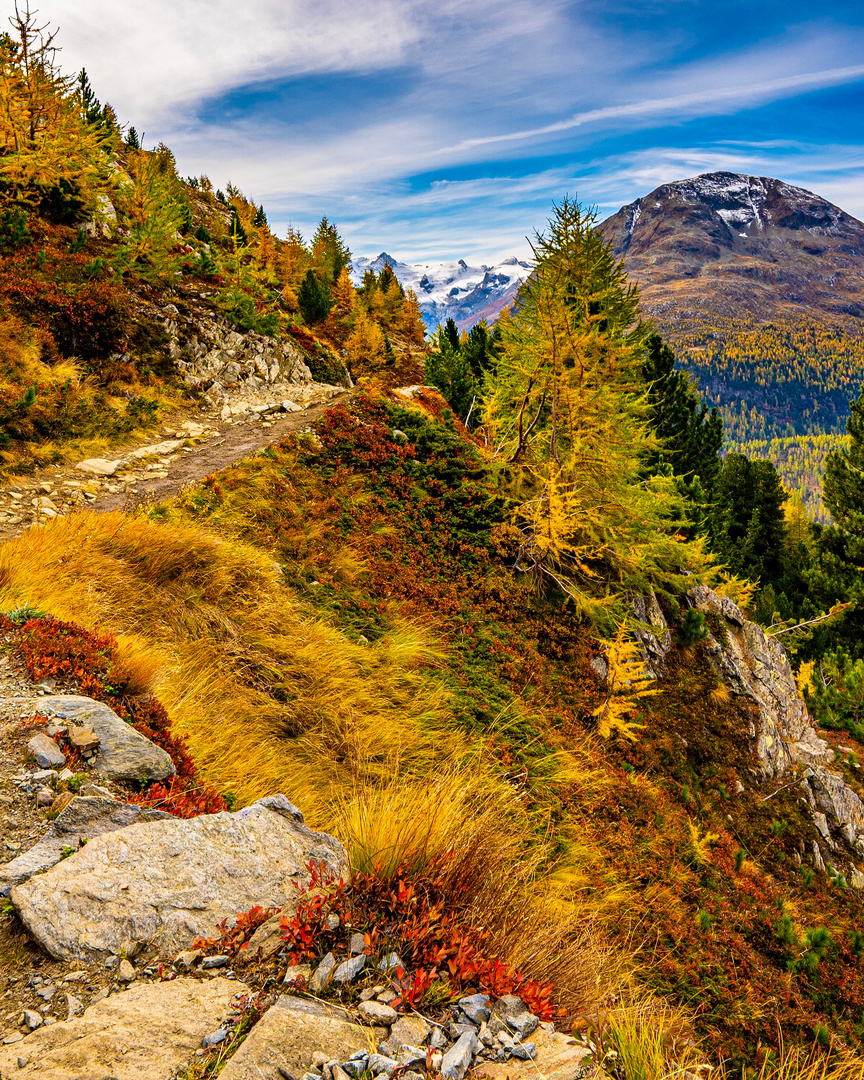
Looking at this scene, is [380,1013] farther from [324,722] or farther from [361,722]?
[361,722]

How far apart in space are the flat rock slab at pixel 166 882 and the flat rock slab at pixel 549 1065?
1210 millimetres

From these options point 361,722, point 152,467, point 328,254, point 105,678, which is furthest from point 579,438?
point 328,254

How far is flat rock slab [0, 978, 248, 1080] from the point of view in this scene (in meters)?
1.91

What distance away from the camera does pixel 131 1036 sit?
6.84ft

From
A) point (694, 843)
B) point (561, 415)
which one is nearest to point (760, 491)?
point (561, 415)

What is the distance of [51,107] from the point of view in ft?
53.2

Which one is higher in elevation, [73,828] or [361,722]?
[73,828]

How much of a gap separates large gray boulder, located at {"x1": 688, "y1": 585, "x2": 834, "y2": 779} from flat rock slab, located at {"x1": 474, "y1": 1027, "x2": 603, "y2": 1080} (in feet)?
42.5

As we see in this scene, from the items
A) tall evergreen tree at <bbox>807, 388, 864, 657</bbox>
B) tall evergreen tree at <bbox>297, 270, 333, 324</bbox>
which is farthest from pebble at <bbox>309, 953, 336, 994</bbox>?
tall evergreen tree at <bbox>297, 270, 333, 324</bbox>

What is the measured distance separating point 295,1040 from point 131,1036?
67 cm

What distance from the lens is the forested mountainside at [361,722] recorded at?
2461mm

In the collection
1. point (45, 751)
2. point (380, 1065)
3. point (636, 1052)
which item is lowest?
point (636, 1052)

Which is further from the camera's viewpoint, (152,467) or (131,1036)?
(152,467)

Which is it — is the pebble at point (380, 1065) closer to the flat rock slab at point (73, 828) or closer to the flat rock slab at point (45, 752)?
the flat rock slab at point (73, 828)
